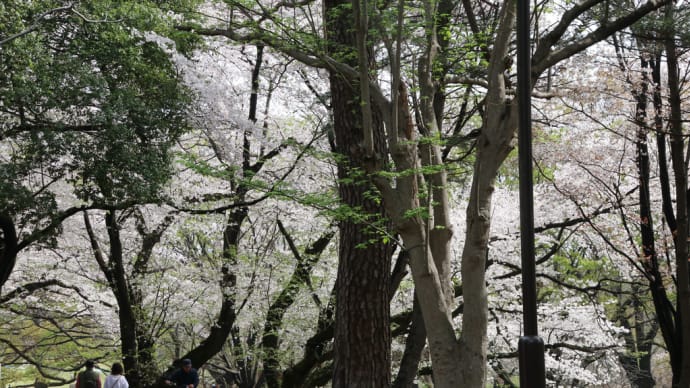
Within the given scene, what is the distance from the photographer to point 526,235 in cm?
421

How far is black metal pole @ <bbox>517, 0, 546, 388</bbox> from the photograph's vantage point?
407cm

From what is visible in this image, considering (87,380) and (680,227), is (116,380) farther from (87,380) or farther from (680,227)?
(680,227)

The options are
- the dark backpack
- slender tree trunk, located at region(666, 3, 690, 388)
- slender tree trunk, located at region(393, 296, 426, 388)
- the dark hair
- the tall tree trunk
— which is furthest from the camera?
slender tree trunk, located at region(393, 296, 426, 388)

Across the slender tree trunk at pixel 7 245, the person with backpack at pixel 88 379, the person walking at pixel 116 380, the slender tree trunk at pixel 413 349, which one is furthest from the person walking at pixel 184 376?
the slender tree trunk at pixel 413 349

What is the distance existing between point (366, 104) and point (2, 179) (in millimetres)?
5657

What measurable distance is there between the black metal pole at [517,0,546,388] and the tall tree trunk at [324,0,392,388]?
143 inches

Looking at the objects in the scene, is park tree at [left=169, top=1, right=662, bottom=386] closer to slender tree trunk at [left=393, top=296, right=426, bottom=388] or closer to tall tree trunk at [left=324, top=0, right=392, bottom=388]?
tall tree trunk at [left=324, top=0, right=392, bottom=388]

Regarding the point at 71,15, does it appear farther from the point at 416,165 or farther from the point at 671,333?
the point at 671,333

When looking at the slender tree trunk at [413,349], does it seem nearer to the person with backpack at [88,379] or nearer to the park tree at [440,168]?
the person with backpack at [88,379]

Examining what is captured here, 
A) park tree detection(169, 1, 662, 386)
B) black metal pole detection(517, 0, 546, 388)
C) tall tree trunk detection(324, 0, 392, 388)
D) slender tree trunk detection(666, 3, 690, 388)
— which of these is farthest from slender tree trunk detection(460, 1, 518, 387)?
slender tree trunk detection(666, 3, 690, 388)

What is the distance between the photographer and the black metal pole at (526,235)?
4074 millimetres

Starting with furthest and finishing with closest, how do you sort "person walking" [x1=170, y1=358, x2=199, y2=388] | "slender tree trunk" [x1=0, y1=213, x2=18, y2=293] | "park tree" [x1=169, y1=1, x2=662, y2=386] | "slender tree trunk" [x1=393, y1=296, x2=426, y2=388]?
"slender tree trunk" [x1=393, y1=296, x2=426, y2=388] < "person walking" [x1=170, y1=358, x2=199, y2=388] < "slender tree trunk" [x1=0, y1=213, x2=18, y2=293] < "park tree" [x1=169, y1=1, x2=662, y2=386]

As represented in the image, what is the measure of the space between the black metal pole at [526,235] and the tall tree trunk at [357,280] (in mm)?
3626

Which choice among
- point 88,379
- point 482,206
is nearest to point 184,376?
point 88,379
